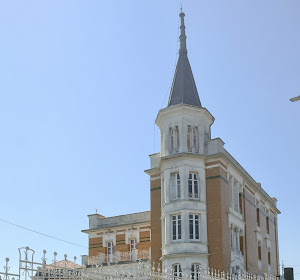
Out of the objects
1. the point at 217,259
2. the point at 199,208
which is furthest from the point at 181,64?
the point at 217,259

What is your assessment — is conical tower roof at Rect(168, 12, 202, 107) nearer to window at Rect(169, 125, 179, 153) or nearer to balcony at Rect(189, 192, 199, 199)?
window at Rect(169, 125, 179, 153)

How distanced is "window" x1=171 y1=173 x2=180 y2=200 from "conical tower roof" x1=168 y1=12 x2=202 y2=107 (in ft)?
18.1

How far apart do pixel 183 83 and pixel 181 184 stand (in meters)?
8.42

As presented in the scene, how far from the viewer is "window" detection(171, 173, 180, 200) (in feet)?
117

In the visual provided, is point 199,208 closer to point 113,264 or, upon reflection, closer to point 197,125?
point 197,125

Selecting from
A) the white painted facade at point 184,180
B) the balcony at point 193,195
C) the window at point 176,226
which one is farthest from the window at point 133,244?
the balcony at point 193,195

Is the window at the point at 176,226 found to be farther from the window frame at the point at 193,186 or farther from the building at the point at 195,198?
the window frame at the point at 193,186

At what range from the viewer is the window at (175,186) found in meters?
35.6

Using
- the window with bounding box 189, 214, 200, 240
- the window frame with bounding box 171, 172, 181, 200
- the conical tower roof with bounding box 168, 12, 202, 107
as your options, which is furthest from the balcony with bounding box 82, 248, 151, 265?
the conical tower roof with bounding box 168, 12, 202, 107

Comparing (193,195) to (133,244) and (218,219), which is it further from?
(133,244)

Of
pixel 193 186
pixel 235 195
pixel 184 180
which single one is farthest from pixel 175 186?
pixel 235 195

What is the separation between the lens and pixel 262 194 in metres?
44.7

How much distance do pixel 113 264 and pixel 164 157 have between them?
37.0 feet

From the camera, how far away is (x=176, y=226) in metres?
34.9
